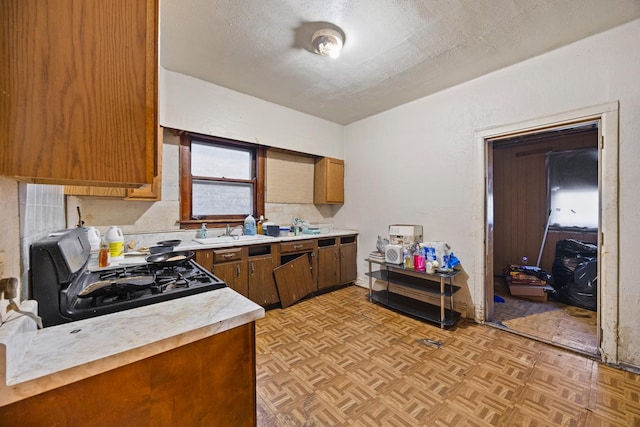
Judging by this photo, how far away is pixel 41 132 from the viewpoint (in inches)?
25.6

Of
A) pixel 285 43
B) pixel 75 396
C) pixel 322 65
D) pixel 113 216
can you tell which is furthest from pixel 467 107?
pixel 113 216

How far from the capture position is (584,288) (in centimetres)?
314

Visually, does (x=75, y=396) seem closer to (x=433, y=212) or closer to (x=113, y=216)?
(x=113, y=216)

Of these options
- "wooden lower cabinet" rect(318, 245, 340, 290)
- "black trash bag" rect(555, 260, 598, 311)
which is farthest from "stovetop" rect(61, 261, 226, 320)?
"black trash bag" rect(555, 260, 598, 311)

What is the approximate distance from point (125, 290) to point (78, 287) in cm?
24

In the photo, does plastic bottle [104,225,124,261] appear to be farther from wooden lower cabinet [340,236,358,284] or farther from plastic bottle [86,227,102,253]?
wooden lower cabinet [340,236,358,284]

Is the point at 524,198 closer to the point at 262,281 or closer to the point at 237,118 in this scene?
the point at 262,281

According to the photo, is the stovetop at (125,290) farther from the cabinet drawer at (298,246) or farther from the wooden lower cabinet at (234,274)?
the cabinet drawer at (298,246)

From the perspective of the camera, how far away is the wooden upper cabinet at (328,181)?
4066 millimetres

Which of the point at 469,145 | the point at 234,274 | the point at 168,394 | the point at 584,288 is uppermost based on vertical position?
the point at 469,145

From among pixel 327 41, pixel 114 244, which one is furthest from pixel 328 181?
pixel 114 244

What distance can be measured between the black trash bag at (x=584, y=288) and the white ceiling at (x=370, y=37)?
2.61 meters

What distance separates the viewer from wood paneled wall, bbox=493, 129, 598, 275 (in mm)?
4070

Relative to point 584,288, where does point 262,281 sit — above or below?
above
